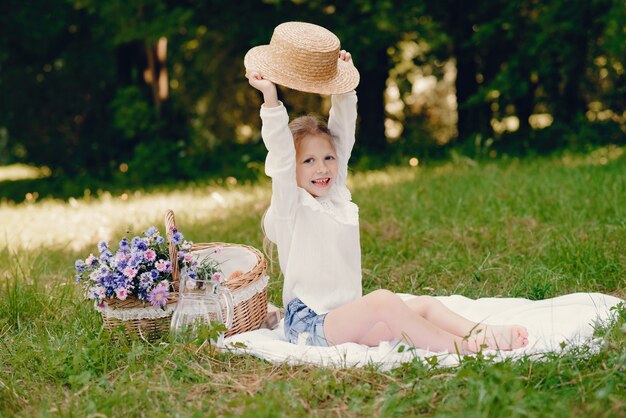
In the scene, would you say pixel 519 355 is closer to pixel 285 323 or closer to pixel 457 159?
pixel 285 323

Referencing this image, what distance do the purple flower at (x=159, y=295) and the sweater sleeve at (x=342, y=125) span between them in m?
0.96

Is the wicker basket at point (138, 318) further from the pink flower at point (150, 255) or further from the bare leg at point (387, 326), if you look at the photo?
the bare leg at point (387, 326)

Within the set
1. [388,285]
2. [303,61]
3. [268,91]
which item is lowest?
[388,285]

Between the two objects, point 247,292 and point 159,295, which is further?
point 247,292

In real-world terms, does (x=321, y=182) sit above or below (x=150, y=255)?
above

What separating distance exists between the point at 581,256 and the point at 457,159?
11.8ft

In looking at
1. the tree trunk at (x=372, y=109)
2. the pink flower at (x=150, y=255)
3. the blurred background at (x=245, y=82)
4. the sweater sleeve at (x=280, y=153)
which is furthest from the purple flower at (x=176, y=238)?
the tree trunk at (x=372, y=109)

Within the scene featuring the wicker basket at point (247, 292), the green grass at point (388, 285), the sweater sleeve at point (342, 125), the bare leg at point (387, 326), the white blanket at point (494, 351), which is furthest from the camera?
the sweater sleeve at point (342, 125)

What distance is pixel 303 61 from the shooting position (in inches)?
129

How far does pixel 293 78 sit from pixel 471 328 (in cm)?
134

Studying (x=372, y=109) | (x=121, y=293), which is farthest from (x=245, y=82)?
(x=121, y=293)

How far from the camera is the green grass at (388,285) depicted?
2639 mm

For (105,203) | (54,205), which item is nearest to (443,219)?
(105,203)

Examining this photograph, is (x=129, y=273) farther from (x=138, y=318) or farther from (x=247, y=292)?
(x=247, y=292)
